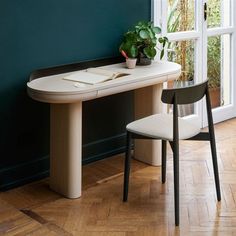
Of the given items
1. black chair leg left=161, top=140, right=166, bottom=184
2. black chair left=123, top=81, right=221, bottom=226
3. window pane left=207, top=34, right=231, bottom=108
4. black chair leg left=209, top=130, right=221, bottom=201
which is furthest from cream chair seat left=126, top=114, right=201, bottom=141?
window pane left=207, top=34, right=231, bottom=108

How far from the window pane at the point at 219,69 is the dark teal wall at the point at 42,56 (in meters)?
1.11

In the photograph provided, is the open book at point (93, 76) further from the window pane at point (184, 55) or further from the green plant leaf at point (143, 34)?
the window pane at point (184, 55)

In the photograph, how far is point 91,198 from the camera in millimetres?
3250

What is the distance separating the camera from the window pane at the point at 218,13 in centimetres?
461

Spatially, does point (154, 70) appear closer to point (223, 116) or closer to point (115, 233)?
point (115, 233)

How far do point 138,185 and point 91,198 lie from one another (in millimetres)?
375

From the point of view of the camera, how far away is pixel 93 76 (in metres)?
3.31

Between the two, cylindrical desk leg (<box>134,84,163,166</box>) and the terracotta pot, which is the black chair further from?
the terracotta pot

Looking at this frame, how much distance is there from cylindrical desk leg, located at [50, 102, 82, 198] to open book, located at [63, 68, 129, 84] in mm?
188

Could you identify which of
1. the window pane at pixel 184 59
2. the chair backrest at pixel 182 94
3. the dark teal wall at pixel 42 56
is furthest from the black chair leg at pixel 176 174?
the window pane at pixel 184 59

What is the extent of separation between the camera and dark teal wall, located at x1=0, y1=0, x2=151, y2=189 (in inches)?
128

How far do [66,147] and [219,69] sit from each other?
2276mm

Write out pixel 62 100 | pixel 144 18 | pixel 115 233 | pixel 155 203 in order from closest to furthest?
pixel 115 233 < pixel 62 100 < pixel 155 203 < pixel 144 18

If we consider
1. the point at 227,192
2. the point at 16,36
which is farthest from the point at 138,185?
the point at 16,36
